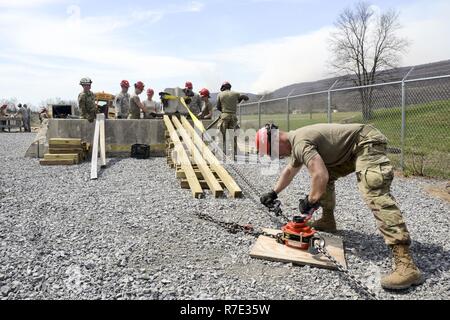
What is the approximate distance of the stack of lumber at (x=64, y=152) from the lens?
411 inches

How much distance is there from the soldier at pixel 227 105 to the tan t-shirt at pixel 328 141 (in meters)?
6.80

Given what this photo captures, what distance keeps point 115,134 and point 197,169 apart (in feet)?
16.0

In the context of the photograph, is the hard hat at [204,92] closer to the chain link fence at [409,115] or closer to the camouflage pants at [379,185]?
the chain link fence at [409,115]

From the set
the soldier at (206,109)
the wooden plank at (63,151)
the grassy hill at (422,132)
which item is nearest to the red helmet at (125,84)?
the soldier at (206,109)

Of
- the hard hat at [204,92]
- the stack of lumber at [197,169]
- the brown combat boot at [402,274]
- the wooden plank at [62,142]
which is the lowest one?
the brown combat boot at [402,274]

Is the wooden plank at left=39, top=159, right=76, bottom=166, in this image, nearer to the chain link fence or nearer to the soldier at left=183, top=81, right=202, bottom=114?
the soldier at left=183, top=81, right=202, bottom=114

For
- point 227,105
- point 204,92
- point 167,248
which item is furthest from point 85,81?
point 167,248

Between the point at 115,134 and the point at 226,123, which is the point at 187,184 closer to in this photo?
the point at 226,123

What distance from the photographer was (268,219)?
530 cm

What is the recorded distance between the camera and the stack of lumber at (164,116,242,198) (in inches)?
266

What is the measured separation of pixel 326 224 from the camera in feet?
15.7

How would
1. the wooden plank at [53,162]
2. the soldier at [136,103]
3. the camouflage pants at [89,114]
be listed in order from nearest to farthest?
the wooden plank at [53,162] → the camouflage pants at [89,114] → the soldier at [136,103]

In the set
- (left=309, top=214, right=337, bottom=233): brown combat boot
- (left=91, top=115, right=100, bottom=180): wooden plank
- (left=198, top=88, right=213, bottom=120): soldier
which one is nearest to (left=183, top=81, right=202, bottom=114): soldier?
(left=198, top=88, right=213, bottom=120): soldier
